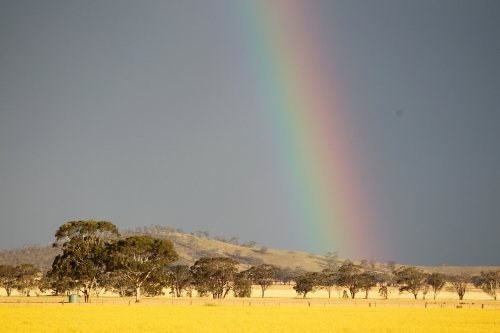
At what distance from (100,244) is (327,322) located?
62.9 m

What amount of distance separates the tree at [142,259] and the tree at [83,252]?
9.64 feet

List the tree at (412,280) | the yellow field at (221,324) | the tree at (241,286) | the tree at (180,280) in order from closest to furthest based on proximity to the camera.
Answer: the yellow field at (221,324)
the tree at (241,286)
the tree at (180,280)
the tree at (412,280)

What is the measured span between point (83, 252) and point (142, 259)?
11.1 m

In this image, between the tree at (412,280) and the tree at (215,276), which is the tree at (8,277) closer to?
the tree at (215,276)

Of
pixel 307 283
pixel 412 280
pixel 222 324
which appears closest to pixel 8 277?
pixel 307 283

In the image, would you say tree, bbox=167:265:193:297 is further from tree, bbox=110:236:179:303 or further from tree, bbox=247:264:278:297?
tree, bbox=110:236:179:303

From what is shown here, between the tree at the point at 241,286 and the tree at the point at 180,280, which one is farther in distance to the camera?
the tree at the point at 180,280

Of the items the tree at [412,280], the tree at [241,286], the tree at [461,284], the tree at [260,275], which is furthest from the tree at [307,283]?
the tree at [461,284]

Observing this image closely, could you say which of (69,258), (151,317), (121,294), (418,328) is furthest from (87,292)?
(418,328)

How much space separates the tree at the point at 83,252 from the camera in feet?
360

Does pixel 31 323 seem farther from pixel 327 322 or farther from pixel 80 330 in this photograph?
pixel 327 322

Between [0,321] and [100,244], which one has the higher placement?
[100,244]

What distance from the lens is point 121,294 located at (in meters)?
142

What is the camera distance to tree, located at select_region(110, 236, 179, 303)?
110562 millimetres
